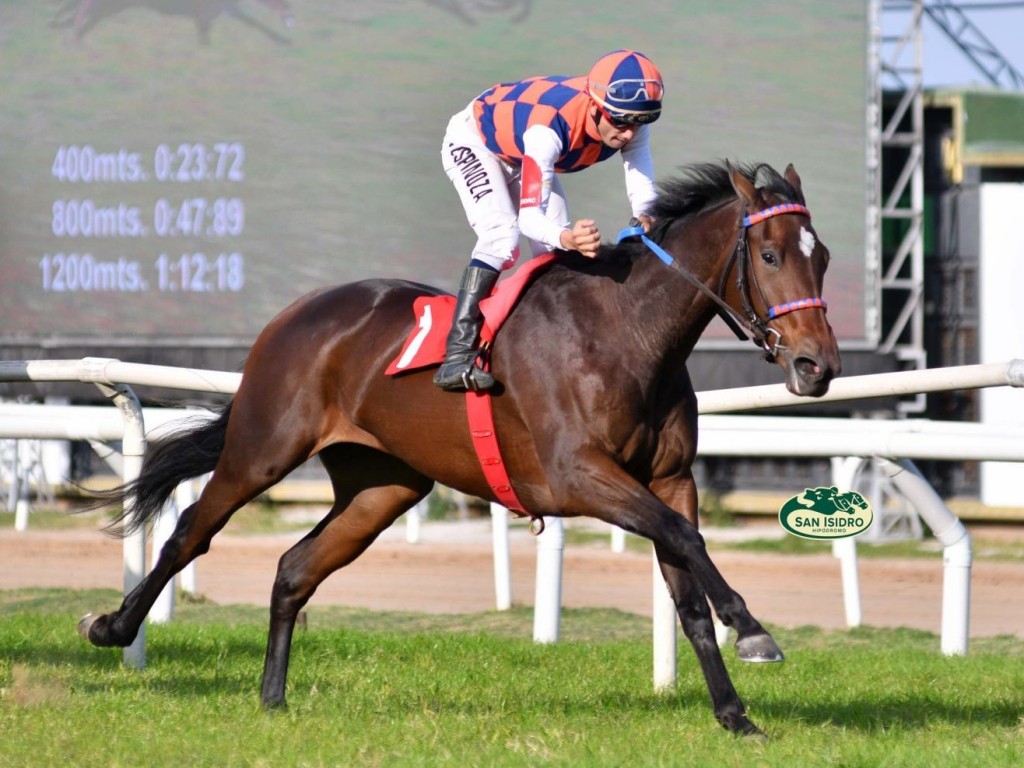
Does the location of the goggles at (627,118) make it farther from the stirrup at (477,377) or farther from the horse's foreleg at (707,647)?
the horse's foreleg at (707,647)

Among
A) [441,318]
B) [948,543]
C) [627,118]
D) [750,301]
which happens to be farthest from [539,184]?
[948,543]

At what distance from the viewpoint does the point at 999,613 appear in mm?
9055

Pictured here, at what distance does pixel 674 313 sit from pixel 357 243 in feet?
33.4

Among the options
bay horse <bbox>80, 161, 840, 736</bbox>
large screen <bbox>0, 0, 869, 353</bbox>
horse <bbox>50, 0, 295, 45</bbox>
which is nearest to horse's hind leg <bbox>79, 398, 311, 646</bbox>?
bay horse <bbox>80, 161, 840, 736</bbox>

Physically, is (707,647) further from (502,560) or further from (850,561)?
(502,560)

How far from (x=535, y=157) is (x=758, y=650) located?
1588 millimetres

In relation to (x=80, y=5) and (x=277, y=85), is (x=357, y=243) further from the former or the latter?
(x=80, y=5)

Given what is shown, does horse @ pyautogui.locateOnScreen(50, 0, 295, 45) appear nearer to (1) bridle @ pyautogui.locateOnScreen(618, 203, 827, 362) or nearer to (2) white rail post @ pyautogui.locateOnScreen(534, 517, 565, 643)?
(2) white rail post @ pyautogui.locateOnScreen(534, 517, 565, 643)

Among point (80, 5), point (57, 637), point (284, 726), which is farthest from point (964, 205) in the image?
point (284, 726)

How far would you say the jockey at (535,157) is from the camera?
4.43 m

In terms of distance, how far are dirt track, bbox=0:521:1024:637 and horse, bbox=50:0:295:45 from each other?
4.90m

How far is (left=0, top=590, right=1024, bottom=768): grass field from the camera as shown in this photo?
3902 millimetres

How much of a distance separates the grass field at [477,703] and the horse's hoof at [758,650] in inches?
9.7

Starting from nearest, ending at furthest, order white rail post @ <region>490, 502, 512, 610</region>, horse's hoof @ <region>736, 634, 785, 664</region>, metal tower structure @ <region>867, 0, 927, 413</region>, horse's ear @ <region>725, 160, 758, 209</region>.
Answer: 1. horse's hoof @ <region>736, 634, 785, 664</region>
2. horse's ear @ <region>725, 160, 758, 209</region>
3. white rail post @ <region>490, 502, 512, 610</region>
4. metal tower structure @ <region>867, 0, 927, 413</region>
